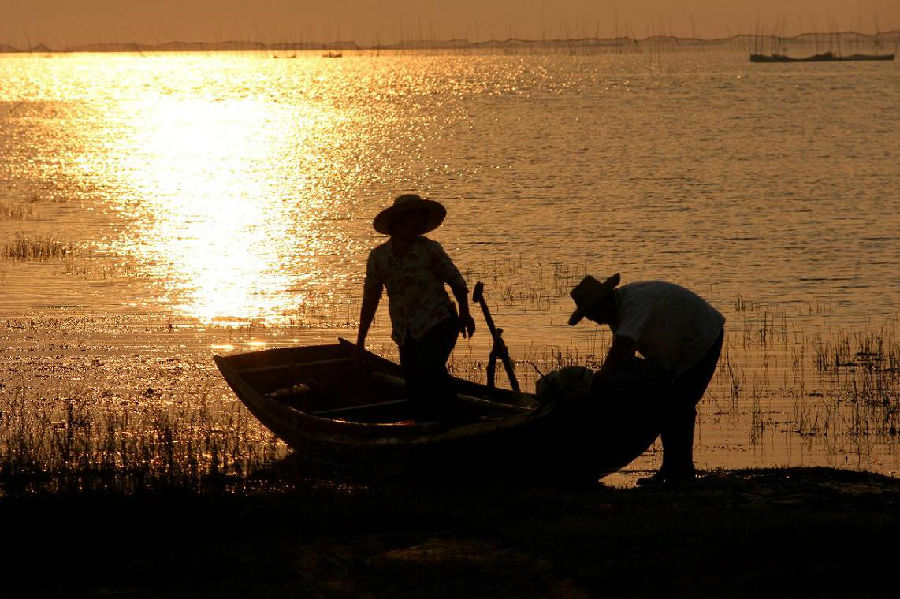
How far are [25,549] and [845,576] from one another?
15.0 feet

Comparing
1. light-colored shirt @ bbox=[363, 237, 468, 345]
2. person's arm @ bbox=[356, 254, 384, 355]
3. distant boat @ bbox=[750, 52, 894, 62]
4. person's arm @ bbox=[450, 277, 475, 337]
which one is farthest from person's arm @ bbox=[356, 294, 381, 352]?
distant boat @ bbox=[750, 52, 894, 62]

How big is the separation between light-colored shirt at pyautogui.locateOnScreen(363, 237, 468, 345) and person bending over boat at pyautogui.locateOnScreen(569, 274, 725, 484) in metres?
1.09

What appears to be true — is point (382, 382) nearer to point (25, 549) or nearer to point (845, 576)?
point (25, 549)

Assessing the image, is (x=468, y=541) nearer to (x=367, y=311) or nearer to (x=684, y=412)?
(x=684, y=412)

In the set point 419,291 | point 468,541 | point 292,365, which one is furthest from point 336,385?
point 468,541

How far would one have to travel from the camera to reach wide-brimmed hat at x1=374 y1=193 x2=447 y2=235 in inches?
408

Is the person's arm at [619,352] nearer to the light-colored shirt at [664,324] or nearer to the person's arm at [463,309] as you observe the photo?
the light-colored shirt at [664,324]

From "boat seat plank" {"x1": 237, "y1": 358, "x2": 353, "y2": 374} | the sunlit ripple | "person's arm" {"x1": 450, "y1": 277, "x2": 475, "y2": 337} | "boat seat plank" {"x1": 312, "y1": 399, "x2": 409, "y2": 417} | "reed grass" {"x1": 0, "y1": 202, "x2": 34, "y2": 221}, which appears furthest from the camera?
"reed grass" {"x1": 0, "y1": 202, "x2": 34, "y2": 221}

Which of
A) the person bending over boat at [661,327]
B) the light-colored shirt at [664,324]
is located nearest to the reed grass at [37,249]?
the person bending over boat at [661,327]

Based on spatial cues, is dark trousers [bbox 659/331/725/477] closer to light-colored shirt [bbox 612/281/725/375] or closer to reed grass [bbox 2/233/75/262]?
light-colored shirt [bbox 612/281/725/375]

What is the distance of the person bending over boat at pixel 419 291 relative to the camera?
409 inches

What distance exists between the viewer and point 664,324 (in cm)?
968

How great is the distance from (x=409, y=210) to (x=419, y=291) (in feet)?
2.01

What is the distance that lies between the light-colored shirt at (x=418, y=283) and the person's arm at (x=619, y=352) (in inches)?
53.5
